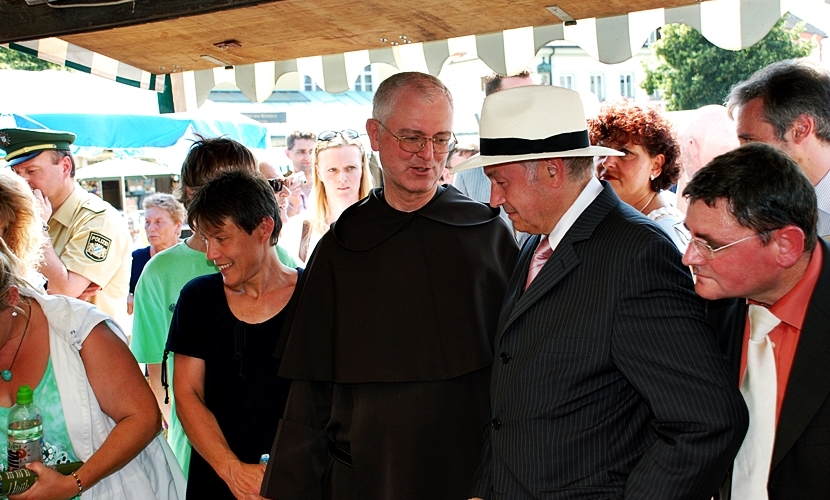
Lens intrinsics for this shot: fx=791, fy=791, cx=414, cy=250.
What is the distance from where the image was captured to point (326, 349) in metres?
2.61

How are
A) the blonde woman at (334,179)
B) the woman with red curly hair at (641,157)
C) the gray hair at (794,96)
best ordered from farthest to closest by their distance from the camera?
the blonde woman at (334,179) → the woman with red curly hair at (641,157) → the gray hair at (794,96)

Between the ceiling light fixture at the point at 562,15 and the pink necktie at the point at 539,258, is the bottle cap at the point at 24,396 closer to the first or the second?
the pink necktie at the point at 539,258

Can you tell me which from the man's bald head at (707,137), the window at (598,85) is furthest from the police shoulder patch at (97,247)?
the window at (598,85)

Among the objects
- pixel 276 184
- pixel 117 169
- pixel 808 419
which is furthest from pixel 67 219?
pixel 117 169

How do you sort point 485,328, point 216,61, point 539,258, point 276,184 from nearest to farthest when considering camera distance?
point 539,258
point 485,328
point 216,61
point 276,184

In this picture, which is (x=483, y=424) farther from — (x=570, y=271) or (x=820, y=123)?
(x=820, y=123)

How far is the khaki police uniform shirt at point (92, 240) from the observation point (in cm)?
429

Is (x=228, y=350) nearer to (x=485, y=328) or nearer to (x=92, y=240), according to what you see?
(x=485, y=328)

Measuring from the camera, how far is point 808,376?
1711mm

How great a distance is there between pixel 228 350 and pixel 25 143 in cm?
239

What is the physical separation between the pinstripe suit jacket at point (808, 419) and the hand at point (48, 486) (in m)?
1.91

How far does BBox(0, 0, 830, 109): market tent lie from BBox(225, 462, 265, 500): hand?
4.87 feet

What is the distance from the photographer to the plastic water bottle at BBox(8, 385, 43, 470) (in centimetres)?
228

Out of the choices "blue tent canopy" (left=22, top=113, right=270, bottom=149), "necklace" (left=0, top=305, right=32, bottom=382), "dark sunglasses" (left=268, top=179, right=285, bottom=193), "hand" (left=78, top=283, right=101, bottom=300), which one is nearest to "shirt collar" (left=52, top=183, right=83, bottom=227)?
"hand" (left=78, top=283, right=101, bottom=300)
